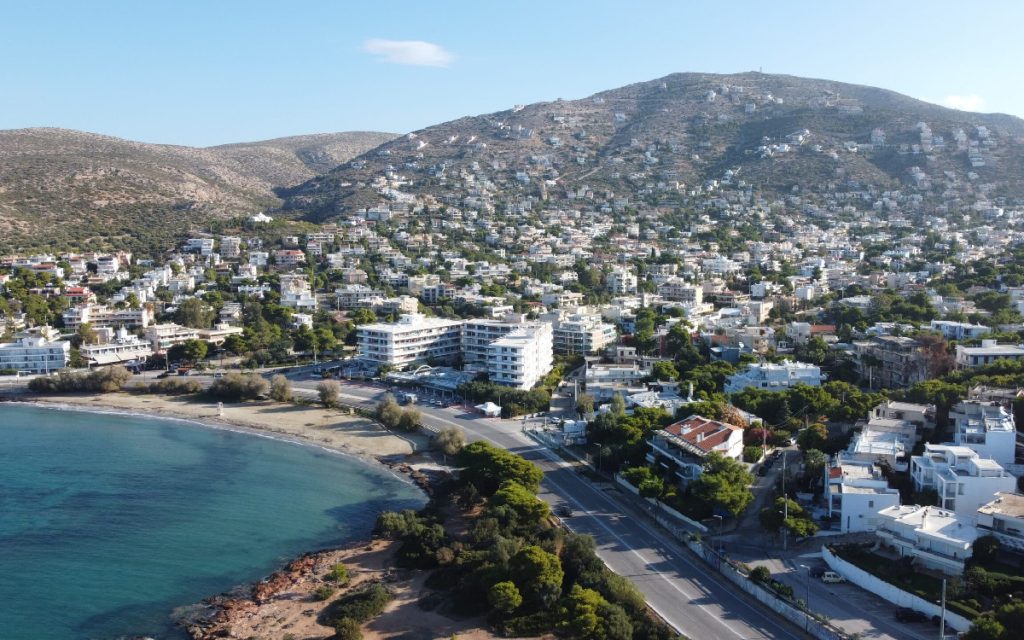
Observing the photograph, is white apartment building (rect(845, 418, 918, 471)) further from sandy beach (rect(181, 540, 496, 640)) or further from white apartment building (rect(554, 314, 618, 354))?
white apartment building (rect(554, 314, 618, 354))

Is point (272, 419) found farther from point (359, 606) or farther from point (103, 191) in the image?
point (103, 191)

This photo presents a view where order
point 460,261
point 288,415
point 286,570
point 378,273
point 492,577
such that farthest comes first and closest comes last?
1. point 460,261
2. point 378,273
3. point 288,415
4. point 286,570
5. point 492,577

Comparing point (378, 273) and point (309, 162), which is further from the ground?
point (309, 162)

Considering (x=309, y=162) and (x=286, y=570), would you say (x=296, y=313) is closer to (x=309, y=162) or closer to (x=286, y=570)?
(x=286, y=570)

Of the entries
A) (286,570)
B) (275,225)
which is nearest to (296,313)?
(275,225)

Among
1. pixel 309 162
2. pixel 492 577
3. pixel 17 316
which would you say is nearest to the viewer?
pixel 492 577

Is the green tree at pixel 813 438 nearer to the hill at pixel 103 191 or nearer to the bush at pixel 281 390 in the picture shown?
the bush at pixel 281 390

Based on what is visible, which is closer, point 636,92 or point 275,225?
point 275,225
